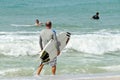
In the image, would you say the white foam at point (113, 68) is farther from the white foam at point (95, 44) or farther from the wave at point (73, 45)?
the white foam at point (95, 44)

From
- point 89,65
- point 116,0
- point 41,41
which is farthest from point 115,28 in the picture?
point 116,0

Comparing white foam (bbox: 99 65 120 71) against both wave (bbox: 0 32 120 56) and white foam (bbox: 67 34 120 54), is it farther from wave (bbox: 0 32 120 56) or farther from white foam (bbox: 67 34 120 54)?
white foam (bbox: 67 34 120 54)

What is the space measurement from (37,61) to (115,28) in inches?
503

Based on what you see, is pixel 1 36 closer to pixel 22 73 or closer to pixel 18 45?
pixel 18 45

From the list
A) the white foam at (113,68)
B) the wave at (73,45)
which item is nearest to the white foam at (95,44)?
the wave at (73,45)

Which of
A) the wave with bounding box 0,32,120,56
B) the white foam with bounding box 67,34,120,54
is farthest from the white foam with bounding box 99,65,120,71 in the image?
the white foam with bounding box 67,34,120,54

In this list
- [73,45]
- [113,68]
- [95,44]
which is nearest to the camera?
[113,68]

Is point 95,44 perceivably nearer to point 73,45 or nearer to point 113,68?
point 73,45

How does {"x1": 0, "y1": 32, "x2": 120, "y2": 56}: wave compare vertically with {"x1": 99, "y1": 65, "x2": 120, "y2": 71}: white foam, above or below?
below

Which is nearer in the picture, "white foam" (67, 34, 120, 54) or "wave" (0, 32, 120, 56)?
"wave" (0, 32, 120, 56)

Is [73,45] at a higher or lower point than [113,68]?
lower

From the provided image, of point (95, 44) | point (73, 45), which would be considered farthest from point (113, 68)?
point (95, 44)

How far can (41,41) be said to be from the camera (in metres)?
11.2

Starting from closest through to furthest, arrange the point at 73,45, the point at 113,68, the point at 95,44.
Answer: the point at 113,68
the point at 73,45
the point at 95,44
